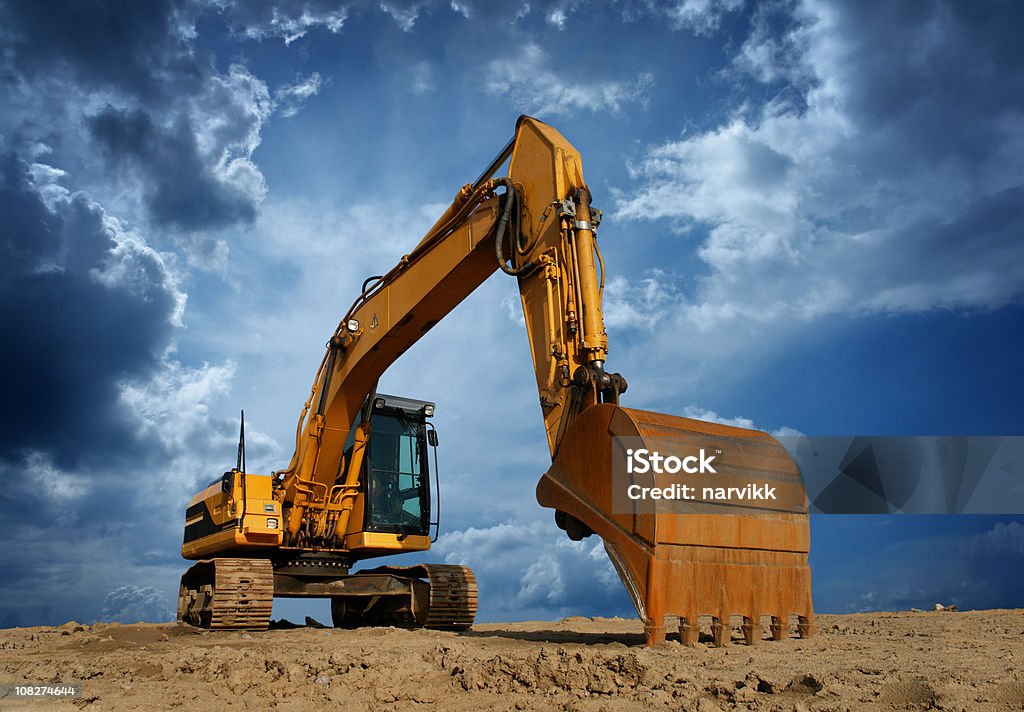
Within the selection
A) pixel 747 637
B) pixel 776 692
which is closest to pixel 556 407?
pixel 747 637

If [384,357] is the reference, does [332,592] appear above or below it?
below

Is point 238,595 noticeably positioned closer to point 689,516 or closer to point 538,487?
point 538,487

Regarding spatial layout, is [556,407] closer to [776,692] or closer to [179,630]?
[776,692]

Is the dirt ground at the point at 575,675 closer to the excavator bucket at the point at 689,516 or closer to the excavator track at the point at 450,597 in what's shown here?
the excavator bucket at the point at 689,516

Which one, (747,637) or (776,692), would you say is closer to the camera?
(776,692)

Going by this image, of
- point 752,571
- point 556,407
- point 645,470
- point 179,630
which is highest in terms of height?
point 556,407

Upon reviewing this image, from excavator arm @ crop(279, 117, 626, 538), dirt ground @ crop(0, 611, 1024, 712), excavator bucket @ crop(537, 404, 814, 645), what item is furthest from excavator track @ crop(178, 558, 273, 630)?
excavator bucket @ crop(537, 404, 814, 645)

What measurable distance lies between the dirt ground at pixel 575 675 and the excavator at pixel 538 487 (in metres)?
0.56

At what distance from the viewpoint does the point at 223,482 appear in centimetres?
1051

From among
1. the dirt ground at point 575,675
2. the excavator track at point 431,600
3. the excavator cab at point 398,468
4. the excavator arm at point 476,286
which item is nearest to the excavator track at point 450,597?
the excavator track at point 431,600

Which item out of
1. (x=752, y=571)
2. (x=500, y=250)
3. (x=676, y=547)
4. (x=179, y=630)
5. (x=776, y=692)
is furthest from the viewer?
(x=179, y=630)

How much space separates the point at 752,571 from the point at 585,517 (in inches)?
46.5

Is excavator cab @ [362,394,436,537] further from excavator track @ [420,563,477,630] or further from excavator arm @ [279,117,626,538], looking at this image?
excavator track @ [420,563,477,630]

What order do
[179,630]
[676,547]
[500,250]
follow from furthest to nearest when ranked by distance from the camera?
[179,630]
[500,250]
[676,547]
